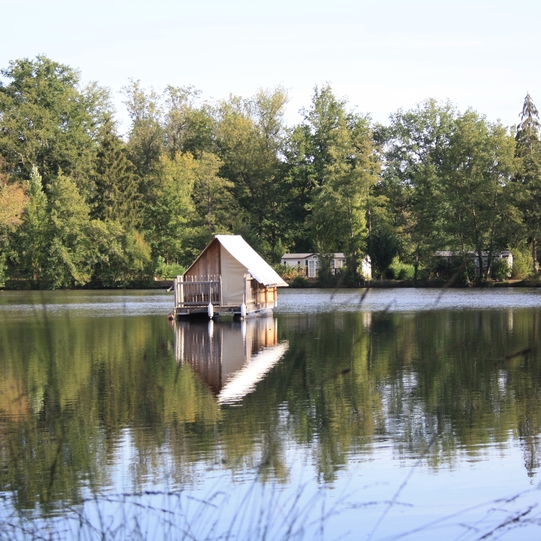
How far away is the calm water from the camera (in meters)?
7.71

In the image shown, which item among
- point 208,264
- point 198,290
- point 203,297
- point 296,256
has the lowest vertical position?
point 203,297

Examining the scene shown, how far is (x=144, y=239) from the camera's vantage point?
7688cm

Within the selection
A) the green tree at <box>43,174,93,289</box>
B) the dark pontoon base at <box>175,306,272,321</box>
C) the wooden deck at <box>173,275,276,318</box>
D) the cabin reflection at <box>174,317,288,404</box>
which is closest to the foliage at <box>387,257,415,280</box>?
the green tree at <box>43,174,93,289</box>

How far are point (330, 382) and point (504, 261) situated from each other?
5346 cm

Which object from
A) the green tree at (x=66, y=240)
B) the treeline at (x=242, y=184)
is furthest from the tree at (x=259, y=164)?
the green tree at (x=66, y=240)

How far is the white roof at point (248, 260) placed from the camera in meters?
35.7

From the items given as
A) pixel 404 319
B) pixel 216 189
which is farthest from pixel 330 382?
pixel 216 189

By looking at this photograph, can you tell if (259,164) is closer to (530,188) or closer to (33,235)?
(33,235)

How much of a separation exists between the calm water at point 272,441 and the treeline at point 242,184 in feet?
145

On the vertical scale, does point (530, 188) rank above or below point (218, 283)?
above

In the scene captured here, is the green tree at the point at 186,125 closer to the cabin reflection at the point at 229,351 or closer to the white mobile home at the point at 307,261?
the white mobile home at the point at 307,261

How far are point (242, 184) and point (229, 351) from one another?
59.6m

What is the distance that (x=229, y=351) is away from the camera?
2314cm

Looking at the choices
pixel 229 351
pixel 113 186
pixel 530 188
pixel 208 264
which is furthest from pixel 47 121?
pixel 229 351
